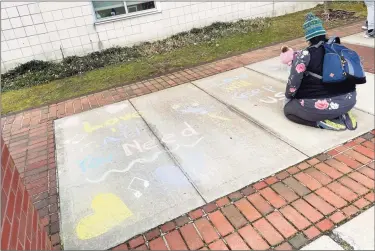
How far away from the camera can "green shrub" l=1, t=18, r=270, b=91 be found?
21.4ft

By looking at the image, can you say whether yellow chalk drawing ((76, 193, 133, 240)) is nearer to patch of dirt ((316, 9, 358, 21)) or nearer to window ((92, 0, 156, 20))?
window ((92, 0, 156, 20))

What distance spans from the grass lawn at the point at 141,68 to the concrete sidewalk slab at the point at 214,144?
1.45 metres

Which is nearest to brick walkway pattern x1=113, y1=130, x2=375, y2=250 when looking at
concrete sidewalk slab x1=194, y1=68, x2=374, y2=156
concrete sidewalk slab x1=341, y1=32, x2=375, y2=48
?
concrete sidewalk slab x1=194, y1=68, x2=374, y2=156

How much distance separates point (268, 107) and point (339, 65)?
1147 millimetres

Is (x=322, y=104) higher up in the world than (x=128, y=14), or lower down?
lower down

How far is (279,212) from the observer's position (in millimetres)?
2494

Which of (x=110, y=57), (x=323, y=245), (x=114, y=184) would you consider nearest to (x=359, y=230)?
Result: (x=323, y=245)

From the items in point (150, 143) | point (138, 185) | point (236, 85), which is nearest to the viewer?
point (138, 185)

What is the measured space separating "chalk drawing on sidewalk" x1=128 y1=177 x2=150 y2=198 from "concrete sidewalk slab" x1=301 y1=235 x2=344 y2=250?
1474 millimetres

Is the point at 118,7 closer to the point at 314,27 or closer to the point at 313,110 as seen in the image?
the point at 314,27

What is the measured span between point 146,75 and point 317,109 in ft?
11.2

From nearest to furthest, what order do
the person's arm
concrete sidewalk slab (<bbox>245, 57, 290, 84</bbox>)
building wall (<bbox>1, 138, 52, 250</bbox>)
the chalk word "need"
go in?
building wall (<bbox>1, 138, 52, 250</bbox>), the person's arm, the chalk word "need", concrete sidewalk slab (<bbox>245, 57, 290, 84</bbox>)

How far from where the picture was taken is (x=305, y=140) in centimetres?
337

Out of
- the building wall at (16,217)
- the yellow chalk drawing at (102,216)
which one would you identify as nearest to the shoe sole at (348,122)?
the yellow chalk drawing at (102,216)
